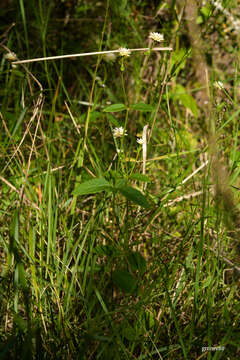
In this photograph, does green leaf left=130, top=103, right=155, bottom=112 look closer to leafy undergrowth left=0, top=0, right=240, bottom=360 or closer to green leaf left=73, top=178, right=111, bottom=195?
leafy undergrowth left=0, top=0, right=240, bottom=360

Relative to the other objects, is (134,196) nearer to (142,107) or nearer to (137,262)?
(137,262)

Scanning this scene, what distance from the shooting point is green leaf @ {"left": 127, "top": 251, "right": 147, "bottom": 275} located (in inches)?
38.1

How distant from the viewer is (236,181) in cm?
124

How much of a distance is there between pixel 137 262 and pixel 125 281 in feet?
0.25

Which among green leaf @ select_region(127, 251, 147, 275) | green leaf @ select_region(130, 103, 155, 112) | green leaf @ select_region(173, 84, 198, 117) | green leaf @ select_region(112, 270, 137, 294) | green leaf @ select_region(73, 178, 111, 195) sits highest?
green leaf @ select_region(173, 84, 198, 117)

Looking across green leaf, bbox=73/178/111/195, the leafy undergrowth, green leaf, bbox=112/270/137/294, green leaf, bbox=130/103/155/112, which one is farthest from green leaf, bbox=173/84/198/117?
green leaf, bbox=112/270/137/294

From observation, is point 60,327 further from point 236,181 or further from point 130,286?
point 236,181

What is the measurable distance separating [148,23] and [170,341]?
1.81m

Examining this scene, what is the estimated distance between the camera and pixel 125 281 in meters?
0.92

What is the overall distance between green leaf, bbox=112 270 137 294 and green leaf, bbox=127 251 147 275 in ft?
0.15

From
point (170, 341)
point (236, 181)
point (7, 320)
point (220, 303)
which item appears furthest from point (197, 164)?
point (7, 320)

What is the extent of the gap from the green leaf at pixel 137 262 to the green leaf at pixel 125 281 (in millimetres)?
44

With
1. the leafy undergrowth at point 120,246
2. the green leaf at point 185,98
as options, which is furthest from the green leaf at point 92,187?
the green leaf at point 185,98

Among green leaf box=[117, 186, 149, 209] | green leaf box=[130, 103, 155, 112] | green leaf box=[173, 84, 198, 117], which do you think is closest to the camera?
green leaf box=[117, 186, 149, 209]
